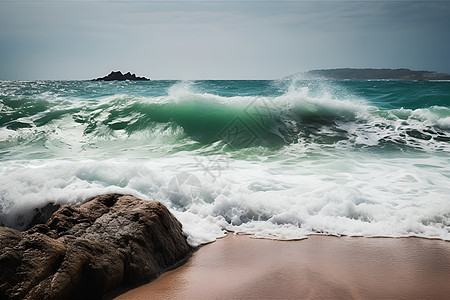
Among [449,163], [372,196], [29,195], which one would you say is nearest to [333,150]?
[449,163]

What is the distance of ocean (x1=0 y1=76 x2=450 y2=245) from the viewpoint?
461cm

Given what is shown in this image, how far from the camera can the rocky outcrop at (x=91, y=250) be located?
8.32ft

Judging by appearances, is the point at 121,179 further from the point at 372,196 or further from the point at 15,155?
the point at 15,155

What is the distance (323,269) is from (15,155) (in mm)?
8005

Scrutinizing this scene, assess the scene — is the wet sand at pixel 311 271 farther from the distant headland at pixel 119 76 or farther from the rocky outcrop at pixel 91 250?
the distant headland at pixel 119 76

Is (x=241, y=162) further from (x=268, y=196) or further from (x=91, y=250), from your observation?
(x=91, y=250)

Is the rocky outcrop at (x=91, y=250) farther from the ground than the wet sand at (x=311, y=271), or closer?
farther from the ground

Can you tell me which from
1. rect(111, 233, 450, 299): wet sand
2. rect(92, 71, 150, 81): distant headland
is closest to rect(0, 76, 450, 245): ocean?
rect(111, 233, 450, 299): wet sand

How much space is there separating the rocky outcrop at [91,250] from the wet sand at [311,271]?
19 centimetres

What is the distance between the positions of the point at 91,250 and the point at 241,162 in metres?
5.13

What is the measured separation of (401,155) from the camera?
8.83 metres

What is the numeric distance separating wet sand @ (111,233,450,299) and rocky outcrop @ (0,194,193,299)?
186mm

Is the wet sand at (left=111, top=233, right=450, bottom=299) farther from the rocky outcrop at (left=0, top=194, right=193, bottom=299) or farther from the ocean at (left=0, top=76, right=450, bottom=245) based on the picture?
the ocean at (left=0, top=76, right=450, bottom=245)

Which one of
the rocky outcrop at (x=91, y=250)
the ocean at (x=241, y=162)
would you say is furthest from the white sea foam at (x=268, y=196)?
the rocky outcrop at (x=91, y=250)
